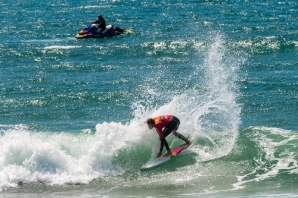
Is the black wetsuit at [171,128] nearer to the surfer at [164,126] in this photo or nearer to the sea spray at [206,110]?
the surfer at [164,126]

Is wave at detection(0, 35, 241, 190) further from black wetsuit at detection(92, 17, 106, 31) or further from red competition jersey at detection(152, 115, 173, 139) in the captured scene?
black wetsuit at detection(92, 17, 106, 31)

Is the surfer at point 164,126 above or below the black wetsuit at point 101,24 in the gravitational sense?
below

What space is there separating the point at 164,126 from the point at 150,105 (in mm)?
6586

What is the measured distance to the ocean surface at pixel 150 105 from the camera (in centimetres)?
1950

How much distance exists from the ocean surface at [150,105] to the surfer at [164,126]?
0.75 metres

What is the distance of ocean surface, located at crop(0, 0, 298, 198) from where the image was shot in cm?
1950

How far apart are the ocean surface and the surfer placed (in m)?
0.75

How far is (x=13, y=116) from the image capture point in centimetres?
2586

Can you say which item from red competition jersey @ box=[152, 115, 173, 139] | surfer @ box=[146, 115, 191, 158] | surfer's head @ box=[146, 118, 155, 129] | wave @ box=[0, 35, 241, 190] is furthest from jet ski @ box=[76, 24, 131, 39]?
surfer's head @ box=[146, 118, 155, 129]

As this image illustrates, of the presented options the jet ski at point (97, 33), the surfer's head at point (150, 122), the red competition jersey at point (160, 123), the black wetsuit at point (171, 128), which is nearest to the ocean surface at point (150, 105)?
the jet ski at point (97, 33)

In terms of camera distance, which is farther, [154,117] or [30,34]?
[30,34]

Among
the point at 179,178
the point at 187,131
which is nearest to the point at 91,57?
the point at 187,131

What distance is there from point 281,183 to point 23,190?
7.49m

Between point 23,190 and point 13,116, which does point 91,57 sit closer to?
point 13,116
